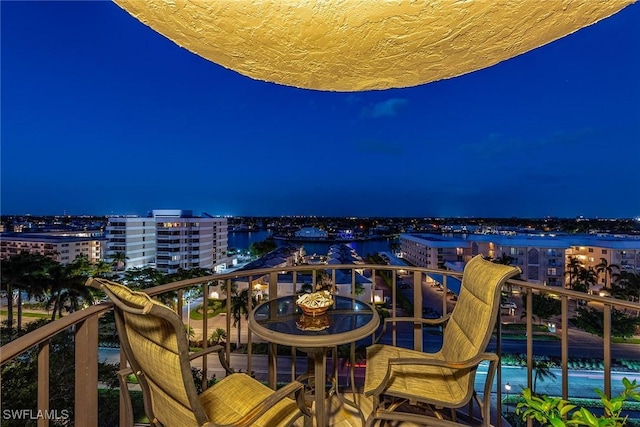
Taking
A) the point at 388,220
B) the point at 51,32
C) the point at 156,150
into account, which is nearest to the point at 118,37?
the point at 51,32

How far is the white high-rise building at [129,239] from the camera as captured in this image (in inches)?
1379

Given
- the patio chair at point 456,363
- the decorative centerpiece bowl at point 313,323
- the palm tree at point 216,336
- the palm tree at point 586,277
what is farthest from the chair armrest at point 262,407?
the palm tree at point 586,277

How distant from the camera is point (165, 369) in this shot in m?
1.07

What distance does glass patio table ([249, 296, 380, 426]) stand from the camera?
1.45m

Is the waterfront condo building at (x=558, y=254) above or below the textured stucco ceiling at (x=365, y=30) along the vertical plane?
below

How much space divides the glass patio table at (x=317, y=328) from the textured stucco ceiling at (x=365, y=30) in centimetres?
155

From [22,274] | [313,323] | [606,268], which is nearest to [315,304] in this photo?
[313,323]

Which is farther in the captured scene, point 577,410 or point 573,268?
point 573,268

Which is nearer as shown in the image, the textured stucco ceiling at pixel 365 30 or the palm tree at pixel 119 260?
the textured stucco ceiling at pixel 365 30

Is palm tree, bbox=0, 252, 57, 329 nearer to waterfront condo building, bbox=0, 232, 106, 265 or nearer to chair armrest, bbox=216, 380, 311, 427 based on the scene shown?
waterfront condo building, bbox=0, 232, 106, 265

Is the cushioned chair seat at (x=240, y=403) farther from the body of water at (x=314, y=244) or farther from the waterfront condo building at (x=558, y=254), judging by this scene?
the body of water at (x=314, y=244)

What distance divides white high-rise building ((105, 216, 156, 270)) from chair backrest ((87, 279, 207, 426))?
38863 millimetres

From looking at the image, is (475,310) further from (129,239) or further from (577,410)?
(129,239)

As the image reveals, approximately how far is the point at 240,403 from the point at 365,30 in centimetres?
195
